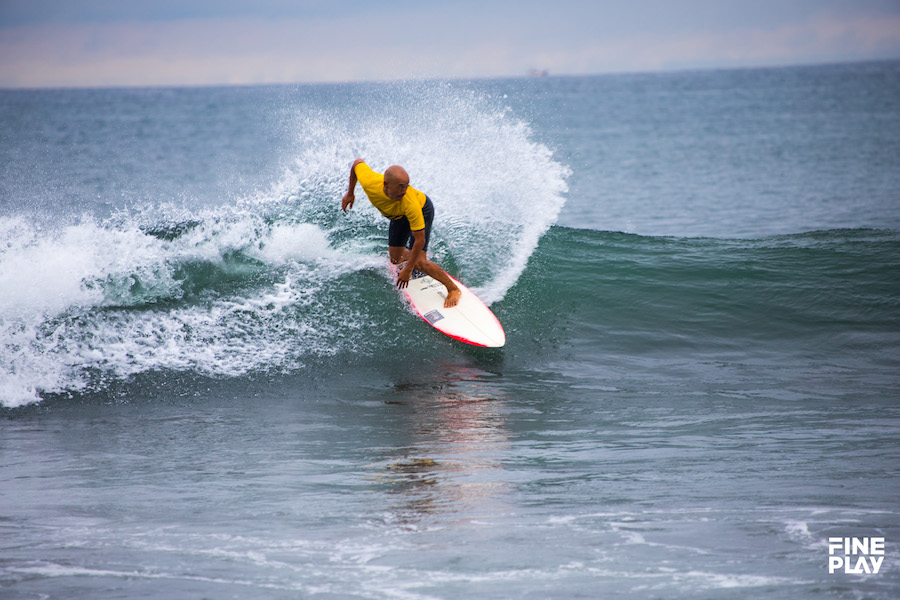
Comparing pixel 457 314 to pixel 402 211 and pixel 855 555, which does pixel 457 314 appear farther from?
pixel 855 555

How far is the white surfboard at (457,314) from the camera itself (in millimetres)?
7312

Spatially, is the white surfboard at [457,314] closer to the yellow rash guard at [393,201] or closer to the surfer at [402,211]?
the surfer at [402,211]

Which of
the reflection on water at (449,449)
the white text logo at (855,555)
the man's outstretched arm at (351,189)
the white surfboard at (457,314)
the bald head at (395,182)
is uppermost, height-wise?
the man's outstretched arm at (351,189)

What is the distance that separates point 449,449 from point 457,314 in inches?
101

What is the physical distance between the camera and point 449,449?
5199 mm

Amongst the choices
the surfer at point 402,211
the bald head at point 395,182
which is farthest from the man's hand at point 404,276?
the bald head at point 395,182

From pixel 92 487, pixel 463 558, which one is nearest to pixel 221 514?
pixel 92 487

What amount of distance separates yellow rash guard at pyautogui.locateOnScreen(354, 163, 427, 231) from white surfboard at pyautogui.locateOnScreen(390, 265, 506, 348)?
109 centimetres

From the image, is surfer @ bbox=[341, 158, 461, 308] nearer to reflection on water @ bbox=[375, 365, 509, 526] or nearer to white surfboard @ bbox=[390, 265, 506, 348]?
white surfboard @ bbox=[390, 265, 506, 348]

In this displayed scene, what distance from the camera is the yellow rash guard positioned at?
6.67 meters

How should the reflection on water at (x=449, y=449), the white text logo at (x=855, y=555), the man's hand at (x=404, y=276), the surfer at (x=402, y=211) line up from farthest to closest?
1. the man's hand at (x=404, y=276)
2. the surfer at (x=402, y=211)
3. the reflection on water at (x=449, y=449)
4. the white text logo at (x=855, y=555)

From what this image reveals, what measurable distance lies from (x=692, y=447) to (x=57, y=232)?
7.02 m

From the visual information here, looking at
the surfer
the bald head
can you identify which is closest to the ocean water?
the surfer

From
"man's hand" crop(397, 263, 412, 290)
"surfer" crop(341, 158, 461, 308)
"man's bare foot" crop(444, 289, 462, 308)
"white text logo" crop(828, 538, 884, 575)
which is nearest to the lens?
"white text logo" crop(828, 538, 884, 575)
